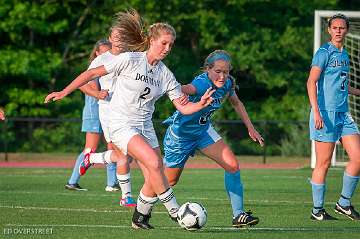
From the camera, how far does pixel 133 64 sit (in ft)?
31.2

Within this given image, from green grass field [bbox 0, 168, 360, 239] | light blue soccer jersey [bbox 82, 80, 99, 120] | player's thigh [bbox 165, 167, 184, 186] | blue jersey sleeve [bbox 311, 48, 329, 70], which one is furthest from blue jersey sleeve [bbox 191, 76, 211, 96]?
light blue soccer jersey [bbox 82, 80, 99, 120]

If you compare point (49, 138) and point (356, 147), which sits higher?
point (356, 147)

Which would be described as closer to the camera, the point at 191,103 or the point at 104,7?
the point at 191,103

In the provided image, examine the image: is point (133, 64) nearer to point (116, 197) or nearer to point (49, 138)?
point (116, 197)

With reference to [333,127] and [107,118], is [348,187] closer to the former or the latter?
[333,127]

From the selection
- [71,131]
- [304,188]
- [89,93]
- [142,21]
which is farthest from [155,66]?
[71,131]

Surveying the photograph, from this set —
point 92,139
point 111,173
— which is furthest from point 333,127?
point 92,139

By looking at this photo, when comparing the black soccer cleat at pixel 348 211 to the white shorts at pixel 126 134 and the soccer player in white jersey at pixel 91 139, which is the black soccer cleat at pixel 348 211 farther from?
the soccer player in white jersey at pixel 91 139

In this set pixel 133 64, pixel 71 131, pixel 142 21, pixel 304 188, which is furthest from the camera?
pixel 71 131

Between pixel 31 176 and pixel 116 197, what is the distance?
4812 millimetres

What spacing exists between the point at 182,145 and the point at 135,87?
110cm

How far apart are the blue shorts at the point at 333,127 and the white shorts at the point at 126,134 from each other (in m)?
2.12

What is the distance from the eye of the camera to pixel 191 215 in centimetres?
920

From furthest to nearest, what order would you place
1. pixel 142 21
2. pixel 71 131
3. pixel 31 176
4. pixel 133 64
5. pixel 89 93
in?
pixel 71 131 < pixel 31 176 < pixel 89 93 < pixel 142 21 < pixel 133 64
